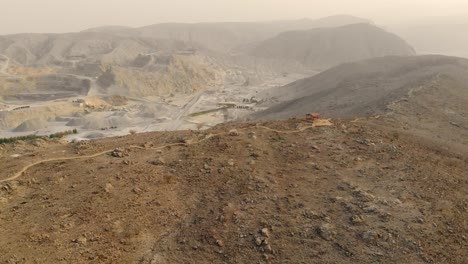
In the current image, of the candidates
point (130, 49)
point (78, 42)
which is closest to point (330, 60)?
point (130, 49)

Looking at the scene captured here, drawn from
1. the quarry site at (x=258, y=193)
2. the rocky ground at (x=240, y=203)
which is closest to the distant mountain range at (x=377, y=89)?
the quarry site at (x=258, y=193)

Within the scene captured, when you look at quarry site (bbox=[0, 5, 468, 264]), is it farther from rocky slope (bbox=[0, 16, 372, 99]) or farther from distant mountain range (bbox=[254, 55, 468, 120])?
rocky slope (bbox=[0, 16, 372, 99])

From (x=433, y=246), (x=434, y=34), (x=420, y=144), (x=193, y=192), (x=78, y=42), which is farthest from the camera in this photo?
(x=434, y=34)

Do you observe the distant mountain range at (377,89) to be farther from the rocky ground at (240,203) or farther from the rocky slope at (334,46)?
the rocky slope at (334,46)

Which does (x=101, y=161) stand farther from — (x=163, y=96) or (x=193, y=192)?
(x=163, y=96)

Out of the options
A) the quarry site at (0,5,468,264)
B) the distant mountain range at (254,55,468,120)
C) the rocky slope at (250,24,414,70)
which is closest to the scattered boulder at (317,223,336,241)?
the quarry site at (0,5,468,264)

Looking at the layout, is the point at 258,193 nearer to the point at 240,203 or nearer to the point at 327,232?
the point at 240,203
